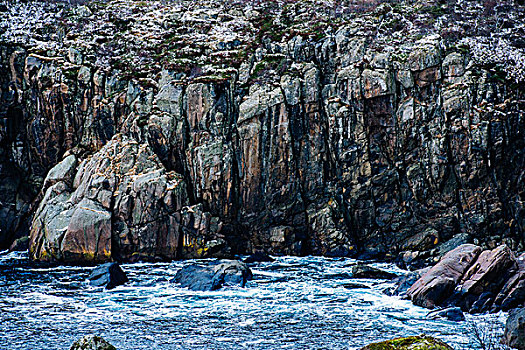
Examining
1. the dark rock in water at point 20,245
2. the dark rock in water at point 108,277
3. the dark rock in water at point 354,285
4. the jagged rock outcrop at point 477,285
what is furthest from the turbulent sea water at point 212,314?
the dark rock in water at point 20,245

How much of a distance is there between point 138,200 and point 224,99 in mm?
12910

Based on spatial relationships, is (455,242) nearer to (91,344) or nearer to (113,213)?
(113,213)

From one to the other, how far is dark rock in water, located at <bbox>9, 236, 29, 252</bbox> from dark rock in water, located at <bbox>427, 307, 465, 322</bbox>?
123 ft

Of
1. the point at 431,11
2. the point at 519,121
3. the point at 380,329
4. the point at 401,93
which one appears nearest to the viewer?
the point at 380,329

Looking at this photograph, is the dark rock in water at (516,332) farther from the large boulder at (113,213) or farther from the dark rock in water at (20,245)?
the dark rock in water at (20,245)

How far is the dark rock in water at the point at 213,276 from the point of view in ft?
99.6

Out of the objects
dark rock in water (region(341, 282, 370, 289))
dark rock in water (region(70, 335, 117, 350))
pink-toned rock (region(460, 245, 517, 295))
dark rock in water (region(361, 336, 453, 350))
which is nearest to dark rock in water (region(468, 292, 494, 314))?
pink-toned rock (region(460, 245, 517, 295))

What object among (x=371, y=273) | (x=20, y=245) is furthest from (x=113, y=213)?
(x=371, y=273)

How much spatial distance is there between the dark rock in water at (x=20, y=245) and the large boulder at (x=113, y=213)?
4.23 m

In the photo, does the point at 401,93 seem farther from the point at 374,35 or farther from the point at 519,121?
the point at 519,121

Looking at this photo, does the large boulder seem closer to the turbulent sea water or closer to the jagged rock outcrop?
the turbulent sea water

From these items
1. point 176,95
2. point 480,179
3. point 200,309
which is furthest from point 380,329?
point 176,95

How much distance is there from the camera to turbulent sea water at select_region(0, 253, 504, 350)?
69.8 ft

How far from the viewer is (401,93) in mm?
41375
